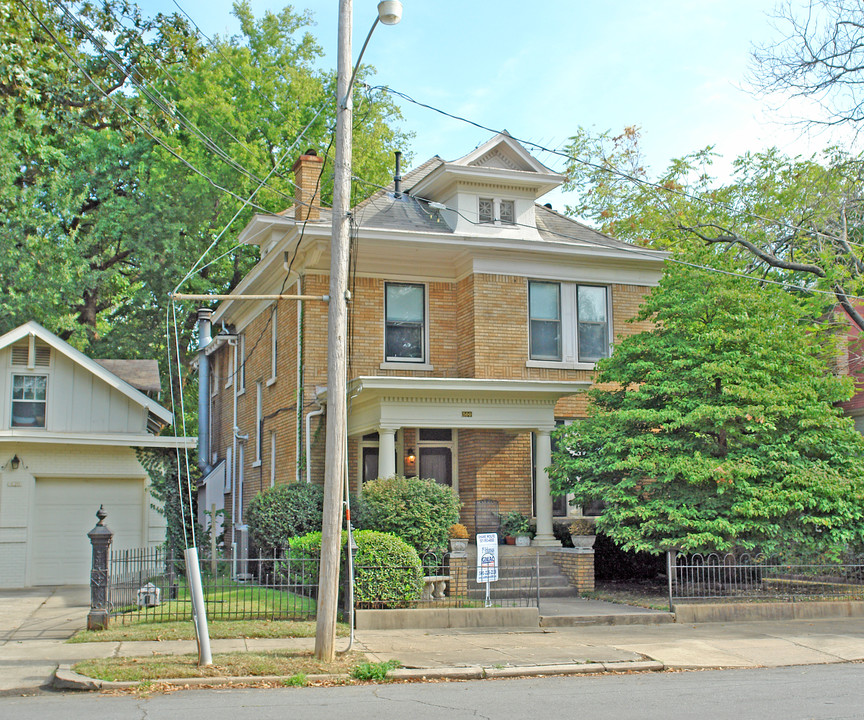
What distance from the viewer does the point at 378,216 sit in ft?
69.5

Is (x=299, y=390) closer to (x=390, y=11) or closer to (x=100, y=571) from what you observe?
(x=100, y=571)

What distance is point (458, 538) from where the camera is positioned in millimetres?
16609

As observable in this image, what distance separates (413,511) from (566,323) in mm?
7452

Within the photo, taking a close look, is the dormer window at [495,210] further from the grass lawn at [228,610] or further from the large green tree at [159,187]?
the grass lawn at [228,610]

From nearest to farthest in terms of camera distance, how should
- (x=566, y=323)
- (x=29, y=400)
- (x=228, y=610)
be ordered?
A: (x=228, y=610) → (x=29, y=400) → (x=566, y=323)

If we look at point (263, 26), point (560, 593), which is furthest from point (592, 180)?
point (560, 593)

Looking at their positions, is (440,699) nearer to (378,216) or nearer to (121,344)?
(378,216)

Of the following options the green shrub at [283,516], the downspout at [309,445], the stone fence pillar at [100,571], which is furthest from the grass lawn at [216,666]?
the downspout at [309,445]

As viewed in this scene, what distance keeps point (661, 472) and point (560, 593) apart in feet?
9.73

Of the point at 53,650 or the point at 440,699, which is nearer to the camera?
the point at 440,699

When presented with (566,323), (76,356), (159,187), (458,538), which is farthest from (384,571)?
(159,187)

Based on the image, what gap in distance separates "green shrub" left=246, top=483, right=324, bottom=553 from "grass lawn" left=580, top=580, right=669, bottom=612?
5.36 meters

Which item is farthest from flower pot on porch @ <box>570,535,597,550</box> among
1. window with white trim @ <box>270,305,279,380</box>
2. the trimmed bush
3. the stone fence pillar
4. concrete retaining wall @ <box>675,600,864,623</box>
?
window with white trim @ <box>270,305,279,380</box>

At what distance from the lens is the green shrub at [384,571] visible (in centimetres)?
1380
